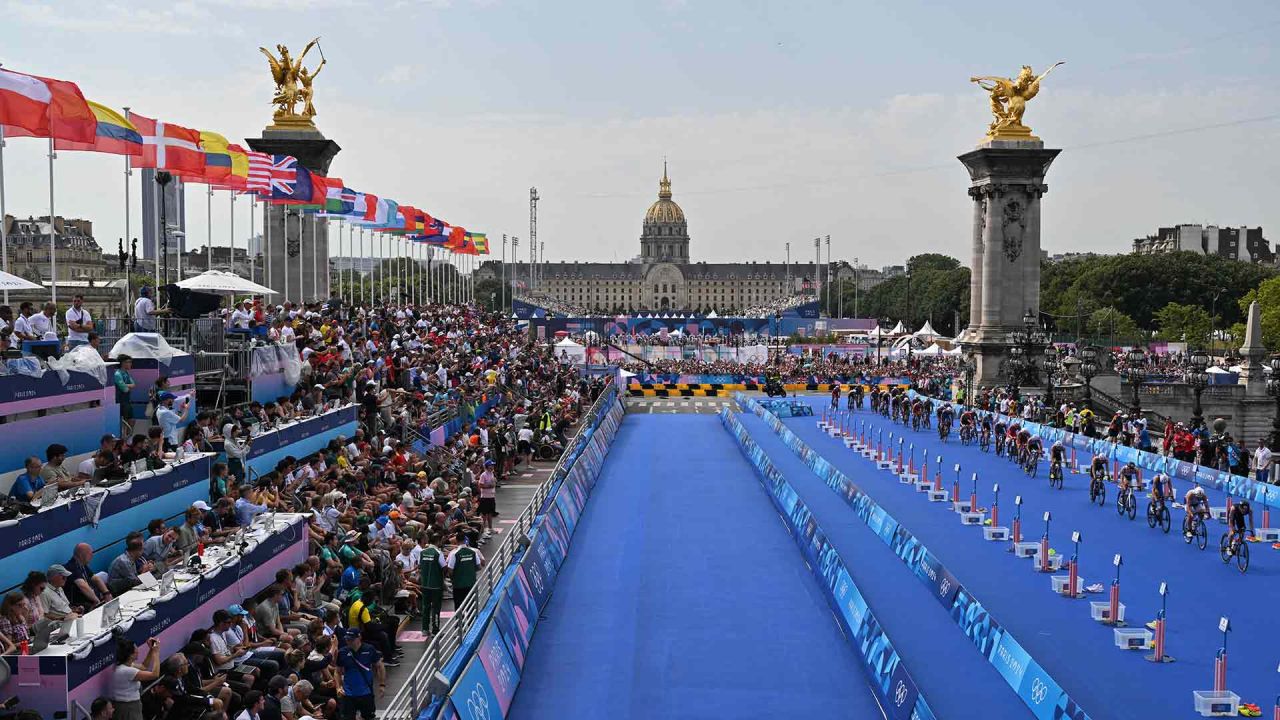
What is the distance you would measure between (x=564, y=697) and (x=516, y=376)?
33.7 metres

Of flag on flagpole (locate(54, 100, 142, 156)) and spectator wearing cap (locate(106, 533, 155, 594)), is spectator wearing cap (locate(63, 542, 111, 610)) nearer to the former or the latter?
spectator wearing cap (locate(106, 533, 155, 594))

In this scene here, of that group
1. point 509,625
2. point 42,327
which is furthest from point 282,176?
point 509,625

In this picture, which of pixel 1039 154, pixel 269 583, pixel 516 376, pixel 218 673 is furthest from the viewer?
pixel 1039 154

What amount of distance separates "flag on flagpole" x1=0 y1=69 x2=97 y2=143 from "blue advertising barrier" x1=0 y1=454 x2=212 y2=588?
6.99 metres

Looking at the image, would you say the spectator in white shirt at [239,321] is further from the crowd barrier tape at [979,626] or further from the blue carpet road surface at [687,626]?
Answer: the crowd barrier tape at [979,626]

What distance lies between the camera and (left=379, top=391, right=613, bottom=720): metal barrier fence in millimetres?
11680

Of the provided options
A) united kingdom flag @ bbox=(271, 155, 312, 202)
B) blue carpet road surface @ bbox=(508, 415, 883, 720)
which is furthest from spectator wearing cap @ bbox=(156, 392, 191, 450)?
united kingdom flag @ bbox=(271, 155, 312, 202)

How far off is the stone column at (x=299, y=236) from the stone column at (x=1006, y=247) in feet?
106

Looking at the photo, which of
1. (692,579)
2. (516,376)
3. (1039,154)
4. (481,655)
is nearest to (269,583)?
(481,655)

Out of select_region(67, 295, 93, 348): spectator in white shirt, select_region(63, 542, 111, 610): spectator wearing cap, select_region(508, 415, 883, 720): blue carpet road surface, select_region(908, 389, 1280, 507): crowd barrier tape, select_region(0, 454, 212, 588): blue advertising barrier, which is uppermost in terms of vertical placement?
select_region(67, 295, 93, 348): spectator in white shirt

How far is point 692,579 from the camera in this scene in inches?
828

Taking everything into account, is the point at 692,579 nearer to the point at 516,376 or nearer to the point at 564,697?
the point at 564,697

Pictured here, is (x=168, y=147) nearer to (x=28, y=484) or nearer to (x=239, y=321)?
(x=239, y=321)

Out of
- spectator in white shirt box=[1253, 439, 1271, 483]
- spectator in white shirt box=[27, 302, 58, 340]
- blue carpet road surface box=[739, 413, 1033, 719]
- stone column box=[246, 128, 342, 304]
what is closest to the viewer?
blue carpet road surface box=[739, 413, 1033, 719]
